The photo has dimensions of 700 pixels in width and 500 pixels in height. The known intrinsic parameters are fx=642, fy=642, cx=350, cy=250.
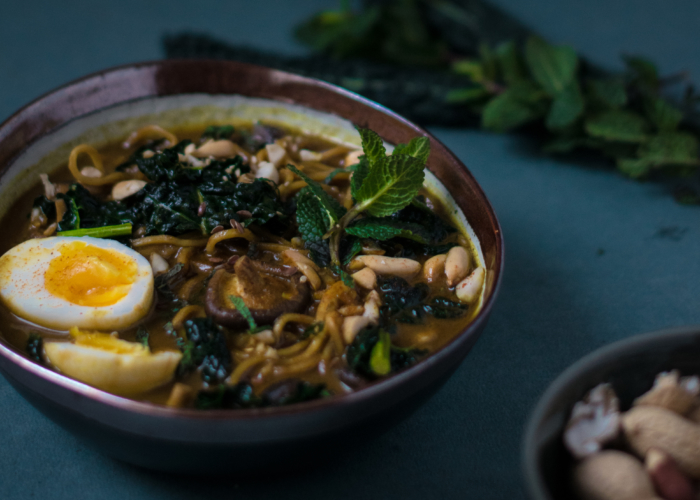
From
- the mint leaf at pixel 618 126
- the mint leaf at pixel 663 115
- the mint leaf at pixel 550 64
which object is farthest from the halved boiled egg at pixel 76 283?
the mint leaf at pixel 663 115

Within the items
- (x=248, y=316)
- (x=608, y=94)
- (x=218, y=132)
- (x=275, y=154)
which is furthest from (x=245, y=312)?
(x=608, y=94)

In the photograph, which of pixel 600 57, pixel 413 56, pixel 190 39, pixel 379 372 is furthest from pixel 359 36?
pixel 379 372

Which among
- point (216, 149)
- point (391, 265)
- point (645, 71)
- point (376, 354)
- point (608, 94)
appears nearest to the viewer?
point (376, 354)

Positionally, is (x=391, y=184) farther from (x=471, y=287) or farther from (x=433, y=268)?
(x=471, y=287)

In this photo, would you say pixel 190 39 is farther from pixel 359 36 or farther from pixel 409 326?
pixel 409 326

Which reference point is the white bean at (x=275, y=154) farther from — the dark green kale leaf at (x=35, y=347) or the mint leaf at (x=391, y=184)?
the dark green kale leaf at (x=35, y=347)

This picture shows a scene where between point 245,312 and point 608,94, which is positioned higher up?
point 608,94
